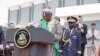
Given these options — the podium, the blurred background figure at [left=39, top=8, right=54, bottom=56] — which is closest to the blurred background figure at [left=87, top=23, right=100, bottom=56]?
the blurred background figure at [left=39, top=8, right=54, bottom=56]

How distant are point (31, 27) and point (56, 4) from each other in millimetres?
20581

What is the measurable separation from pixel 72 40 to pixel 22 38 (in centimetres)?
341

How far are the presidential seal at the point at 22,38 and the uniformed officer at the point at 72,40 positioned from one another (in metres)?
3.18

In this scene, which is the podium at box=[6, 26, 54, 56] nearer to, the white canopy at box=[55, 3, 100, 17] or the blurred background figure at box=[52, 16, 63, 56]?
the blurred background figure at box=[52, 16, 63, 56]

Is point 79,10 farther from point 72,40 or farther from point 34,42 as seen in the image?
point 34,42

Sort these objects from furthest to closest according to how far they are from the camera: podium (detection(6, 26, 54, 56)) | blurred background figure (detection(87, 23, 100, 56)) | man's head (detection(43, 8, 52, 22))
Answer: blurred background figure (detection(87, 23, 100, 56)) < man's head (detection(43, 8, 52, 22)) < podium (detection(6, 26, 54, 56))

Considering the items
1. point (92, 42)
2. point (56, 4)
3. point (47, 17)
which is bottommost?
point (92, 42)

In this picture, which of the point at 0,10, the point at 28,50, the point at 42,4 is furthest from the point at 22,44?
the point at 0,10

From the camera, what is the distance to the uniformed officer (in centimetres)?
802

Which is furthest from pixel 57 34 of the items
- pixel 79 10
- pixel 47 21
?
pixel 79 10

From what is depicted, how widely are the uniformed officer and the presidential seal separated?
10.4 feet

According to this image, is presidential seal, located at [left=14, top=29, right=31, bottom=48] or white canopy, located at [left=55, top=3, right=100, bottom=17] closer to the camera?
presidential seal, located at [left=14, top=29, right=31, bottom=48]

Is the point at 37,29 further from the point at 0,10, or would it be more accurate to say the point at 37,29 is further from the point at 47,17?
the point at 0,10

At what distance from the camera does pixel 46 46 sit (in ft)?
16.9
